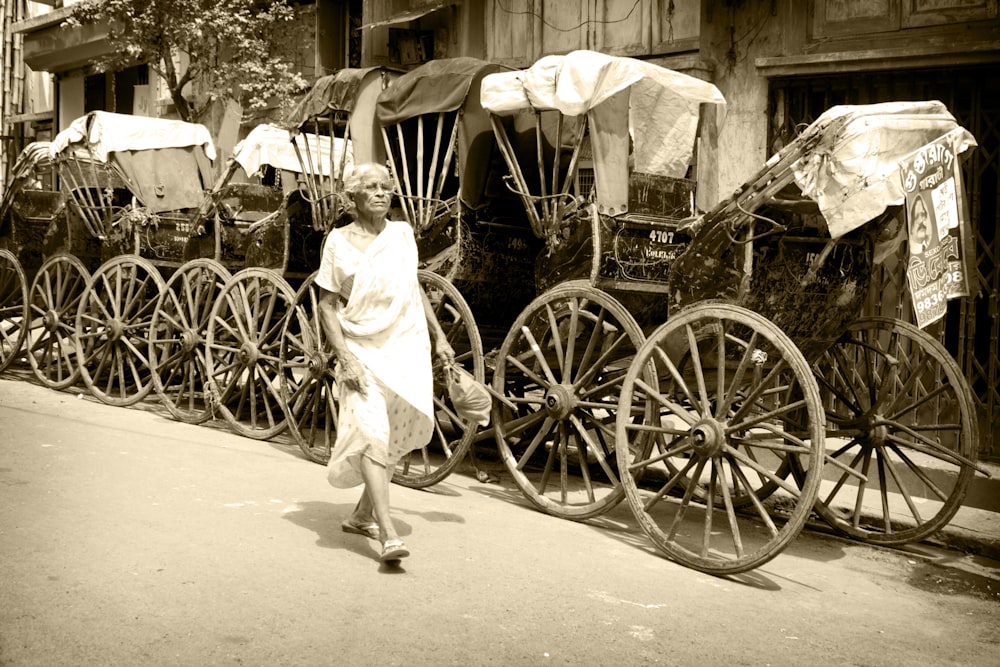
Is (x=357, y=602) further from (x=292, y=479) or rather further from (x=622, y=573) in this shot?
(x=292, y=479)

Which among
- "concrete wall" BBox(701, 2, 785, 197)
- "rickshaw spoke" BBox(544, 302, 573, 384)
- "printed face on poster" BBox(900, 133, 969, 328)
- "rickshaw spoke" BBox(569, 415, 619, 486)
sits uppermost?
"concrete wall" BBox(701, 2, 785, 197)

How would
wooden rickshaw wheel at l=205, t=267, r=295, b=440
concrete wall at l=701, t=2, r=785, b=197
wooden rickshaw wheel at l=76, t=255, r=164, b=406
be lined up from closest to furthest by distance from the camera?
wooden rickshaw wheel at l=205, t=267, r=295, b=440 < wooden rickshaw wheel at l=76, t=255, r=164, b=406 < concrete wall at l=701, t=2, r=785, b=197

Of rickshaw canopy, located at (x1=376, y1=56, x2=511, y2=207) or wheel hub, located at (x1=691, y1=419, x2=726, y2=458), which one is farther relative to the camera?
rickshaw canopy, located at (x1=376, y1=56, x2=511, y2=207)

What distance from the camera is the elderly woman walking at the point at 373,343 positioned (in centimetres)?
484

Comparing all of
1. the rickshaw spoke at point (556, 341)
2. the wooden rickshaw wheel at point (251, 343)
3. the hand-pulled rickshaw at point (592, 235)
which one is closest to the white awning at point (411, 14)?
the wooden rickshaw wheel at point (251, 343)

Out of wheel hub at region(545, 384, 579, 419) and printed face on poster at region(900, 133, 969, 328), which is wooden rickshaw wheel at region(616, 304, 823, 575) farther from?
printed face on poster at region(900, 133, 969, 328)

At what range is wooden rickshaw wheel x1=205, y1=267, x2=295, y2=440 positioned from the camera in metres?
7.66

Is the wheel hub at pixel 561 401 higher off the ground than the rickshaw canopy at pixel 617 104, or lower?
lower

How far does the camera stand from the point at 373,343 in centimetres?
496

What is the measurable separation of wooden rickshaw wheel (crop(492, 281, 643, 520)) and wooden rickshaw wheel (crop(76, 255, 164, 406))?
3.80m

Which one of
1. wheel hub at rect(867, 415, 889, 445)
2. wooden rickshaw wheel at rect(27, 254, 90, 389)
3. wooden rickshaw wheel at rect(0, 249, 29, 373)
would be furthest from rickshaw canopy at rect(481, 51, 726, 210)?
wooden rickshaw wheel at rect(0, 249, 29, 373)

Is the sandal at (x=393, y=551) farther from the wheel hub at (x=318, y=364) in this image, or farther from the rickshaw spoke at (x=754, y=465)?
the wheel hub at (x=318, y=364)

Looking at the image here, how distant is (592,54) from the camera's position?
5863mm

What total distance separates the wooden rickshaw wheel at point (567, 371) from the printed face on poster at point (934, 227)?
1377 mm
